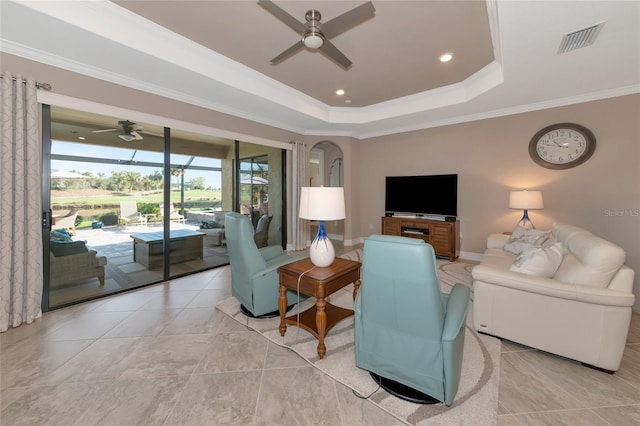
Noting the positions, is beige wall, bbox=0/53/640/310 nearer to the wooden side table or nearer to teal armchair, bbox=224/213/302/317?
teal armchair, bbox=224/213/302/317

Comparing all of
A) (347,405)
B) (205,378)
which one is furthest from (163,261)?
A: (347,405)

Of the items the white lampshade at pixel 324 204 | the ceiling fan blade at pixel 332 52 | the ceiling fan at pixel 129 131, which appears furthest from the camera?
the ceiling fan at pixel 129 131

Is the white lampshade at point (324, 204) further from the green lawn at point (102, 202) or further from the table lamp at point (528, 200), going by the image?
the table lamp at point (528, 200)

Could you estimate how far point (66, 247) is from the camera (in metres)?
2.91

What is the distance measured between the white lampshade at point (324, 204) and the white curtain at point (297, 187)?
3.33 m

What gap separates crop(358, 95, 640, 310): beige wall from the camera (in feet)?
11.2

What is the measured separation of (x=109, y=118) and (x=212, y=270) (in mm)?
2552

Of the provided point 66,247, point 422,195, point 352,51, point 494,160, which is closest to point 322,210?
point 352,51

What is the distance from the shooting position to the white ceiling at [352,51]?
221 cm

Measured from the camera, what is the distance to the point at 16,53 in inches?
97.9

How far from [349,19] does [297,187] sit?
12.3 ft

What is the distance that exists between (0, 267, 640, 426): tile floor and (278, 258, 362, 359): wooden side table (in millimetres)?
266

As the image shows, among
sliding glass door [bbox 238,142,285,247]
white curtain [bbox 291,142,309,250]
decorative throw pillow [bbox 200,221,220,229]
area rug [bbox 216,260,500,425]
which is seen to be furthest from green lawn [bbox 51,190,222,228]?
white curtain [bbox 291,142,309,250]

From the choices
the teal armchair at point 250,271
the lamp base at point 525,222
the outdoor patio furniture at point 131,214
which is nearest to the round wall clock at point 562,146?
the lamp base at point 525,222
